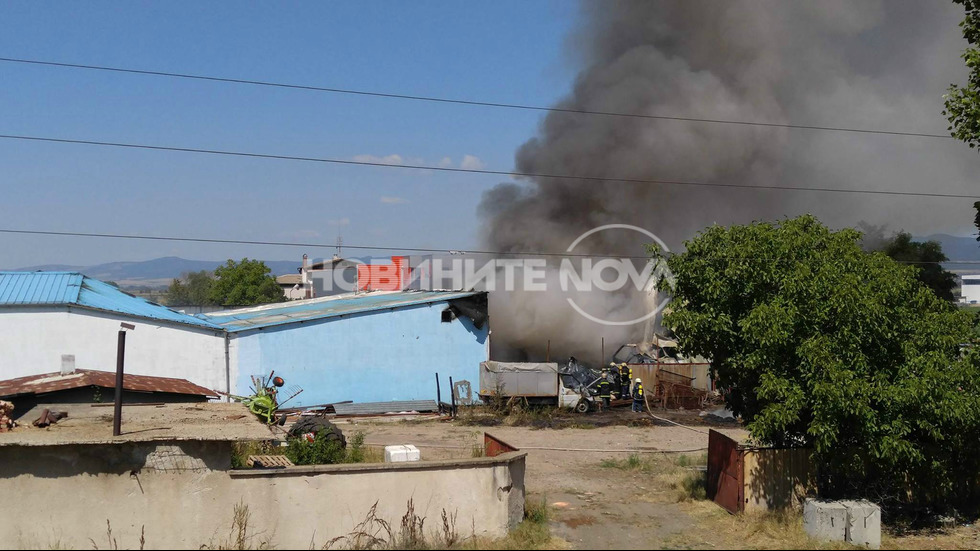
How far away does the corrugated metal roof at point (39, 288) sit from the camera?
20391mm

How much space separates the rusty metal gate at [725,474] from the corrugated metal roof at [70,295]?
1548cm

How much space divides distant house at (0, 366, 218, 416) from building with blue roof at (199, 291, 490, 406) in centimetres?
940

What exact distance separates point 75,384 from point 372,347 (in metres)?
13.3

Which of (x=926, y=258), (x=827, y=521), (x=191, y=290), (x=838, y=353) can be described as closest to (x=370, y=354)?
(x=838, y=353)

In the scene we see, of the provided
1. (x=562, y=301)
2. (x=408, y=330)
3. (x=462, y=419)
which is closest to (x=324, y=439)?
(x=462, y=419)

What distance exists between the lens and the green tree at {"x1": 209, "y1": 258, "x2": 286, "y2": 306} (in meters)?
64.0

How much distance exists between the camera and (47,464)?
8.95 metres

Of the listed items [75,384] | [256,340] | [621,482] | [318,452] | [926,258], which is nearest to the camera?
[75,384]

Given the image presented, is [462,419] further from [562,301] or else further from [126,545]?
[126,545]

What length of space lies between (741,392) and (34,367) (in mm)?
17454

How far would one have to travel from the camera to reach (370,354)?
82.3 ft

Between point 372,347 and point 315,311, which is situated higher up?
point 315,311

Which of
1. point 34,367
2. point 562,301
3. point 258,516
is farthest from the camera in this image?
point 562,301

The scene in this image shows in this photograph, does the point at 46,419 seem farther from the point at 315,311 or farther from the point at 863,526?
the point at 315,311
